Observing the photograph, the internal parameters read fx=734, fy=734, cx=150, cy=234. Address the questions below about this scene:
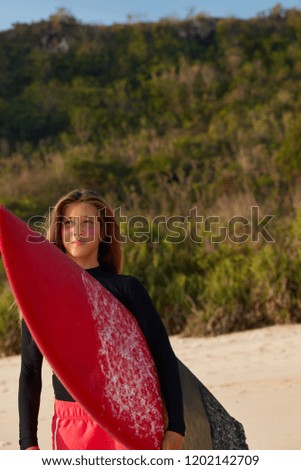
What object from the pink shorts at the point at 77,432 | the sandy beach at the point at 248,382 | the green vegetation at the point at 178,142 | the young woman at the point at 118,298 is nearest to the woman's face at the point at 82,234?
the young woman at the point at 118,298

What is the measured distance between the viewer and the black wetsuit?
1915 mm

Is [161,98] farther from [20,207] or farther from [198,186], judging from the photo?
[20,207]

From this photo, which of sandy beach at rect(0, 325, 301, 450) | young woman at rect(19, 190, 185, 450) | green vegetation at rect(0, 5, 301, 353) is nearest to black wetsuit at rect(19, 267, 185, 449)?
young woman at rect(19, 190, 185, 450)

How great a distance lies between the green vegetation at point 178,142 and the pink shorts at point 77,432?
5.31 meters

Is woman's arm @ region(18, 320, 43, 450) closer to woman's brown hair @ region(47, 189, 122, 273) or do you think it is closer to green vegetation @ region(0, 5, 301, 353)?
woman's brown hair @ region(47, 189, 122, 273)

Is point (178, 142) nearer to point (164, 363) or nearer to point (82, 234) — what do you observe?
point (82, 234)

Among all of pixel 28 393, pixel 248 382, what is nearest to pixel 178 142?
pixel 248 382

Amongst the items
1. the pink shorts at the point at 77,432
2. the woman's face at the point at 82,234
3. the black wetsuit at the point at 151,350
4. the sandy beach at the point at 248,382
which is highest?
the woman's face at the point at 82,234

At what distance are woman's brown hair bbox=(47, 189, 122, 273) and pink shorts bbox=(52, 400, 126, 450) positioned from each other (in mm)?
424

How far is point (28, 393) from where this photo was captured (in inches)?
82.5

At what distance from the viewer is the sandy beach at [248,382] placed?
4500 mm

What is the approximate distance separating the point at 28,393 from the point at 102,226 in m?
0.53

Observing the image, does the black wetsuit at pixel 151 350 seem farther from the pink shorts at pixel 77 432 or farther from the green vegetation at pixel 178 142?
the green vegetation at pixel 178 142
